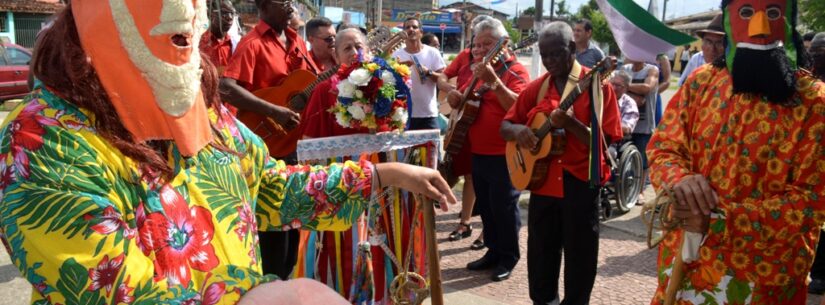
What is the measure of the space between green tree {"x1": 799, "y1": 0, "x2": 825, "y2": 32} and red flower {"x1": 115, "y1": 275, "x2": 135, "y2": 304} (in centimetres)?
2600

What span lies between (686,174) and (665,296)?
21.2 inches

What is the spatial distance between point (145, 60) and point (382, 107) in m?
2.37

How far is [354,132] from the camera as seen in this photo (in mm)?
3984

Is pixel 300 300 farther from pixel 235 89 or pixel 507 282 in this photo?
pixel 507 282

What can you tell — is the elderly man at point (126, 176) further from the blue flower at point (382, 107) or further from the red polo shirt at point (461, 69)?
the red polo shirt at point (461, 69)

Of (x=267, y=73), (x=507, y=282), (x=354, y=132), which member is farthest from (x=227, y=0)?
(x=507, y=282)

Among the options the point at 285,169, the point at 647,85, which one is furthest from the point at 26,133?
the point at 647,85

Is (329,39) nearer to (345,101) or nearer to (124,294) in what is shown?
(345,101)

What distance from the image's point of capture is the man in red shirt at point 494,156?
489cm

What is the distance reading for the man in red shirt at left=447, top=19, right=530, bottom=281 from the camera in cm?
489

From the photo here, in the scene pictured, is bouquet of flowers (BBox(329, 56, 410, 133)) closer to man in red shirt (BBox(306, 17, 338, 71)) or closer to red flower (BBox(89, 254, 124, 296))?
man in red shirt (BBox(306, 17, 338, 71))

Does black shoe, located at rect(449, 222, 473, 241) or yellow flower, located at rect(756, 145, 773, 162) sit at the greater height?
yellow flower, located at rect(756, 145, 773, 162)

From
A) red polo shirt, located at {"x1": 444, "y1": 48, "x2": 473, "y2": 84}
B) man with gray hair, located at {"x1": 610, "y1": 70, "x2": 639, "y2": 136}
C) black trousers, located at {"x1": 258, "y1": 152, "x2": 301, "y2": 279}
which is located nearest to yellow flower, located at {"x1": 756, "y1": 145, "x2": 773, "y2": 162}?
black trousers, located at {"x1": 258, "y1": 152, "x2": 301, "y2": 279}

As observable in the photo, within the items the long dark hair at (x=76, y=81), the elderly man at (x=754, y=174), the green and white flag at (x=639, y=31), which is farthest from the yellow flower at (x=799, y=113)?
the long dark hair at (x=76, y=81)
